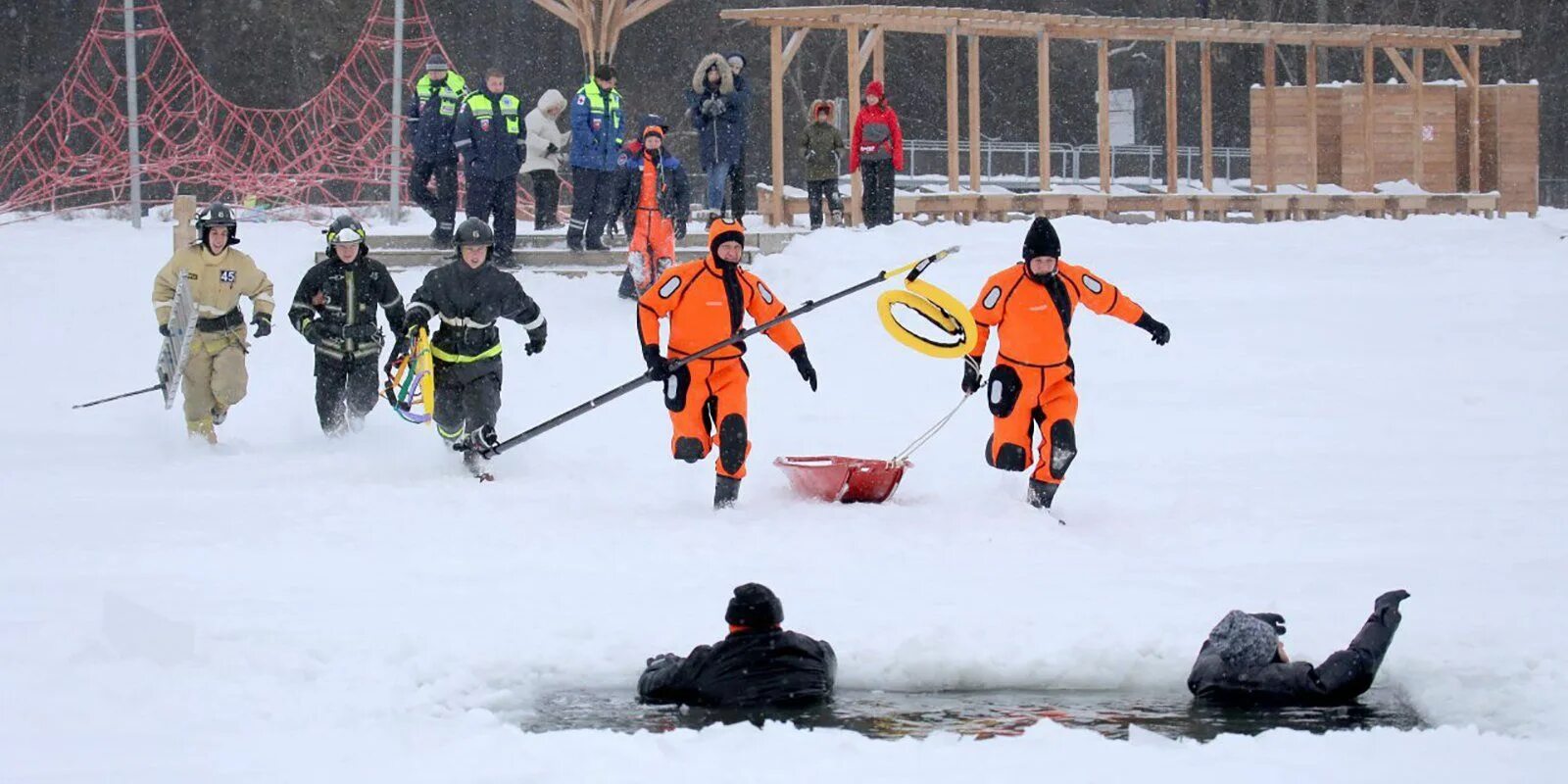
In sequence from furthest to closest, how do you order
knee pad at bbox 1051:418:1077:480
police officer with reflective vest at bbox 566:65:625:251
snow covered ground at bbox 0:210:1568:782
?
police officer with reflective vest at bbox 566:65:625:251 → knee pad at bbox 1051:418:1077:480 → snow covered ground at bbox 0:210:1568:782

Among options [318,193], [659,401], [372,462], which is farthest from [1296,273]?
[318,193]

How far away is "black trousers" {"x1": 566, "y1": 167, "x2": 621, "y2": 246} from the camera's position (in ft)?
56.6

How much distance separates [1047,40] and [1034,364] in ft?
38.7

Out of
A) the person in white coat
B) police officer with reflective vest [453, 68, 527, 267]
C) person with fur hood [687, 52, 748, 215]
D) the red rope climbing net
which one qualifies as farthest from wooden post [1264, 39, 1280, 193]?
police officer with reflective vest [453, 68, 527, 267]

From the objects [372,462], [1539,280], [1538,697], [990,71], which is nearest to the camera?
[1538,697]

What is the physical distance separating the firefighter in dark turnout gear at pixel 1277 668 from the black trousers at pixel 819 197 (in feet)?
41.7

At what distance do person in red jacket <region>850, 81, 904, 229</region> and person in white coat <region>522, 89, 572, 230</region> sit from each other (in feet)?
9.19

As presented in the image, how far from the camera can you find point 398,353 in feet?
38.9

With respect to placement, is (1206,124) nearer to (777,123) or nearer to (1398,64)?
(1398,64)

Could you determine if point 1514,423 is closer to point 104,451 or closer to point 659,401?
point 659,401

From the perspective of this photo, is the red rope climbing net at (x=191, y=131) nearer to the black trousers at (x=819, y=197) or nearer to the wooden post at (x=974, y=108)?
the black trousers at (x=819, y=197)

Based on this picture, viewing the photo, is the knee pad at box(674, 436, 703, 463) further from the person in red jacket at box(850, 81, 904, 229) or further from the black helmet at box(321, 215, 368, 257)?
the person in red jacket at box(850, 81, 904, 229)

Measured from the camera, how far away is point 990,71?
31.4m

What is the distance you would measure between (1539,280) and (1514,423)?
21.8 feet
